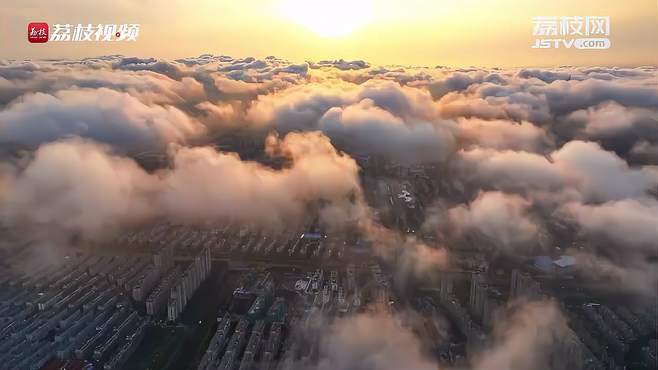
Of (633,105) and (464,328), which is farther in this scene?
(633,105)

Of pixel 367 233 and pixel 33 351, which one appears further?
pixel 367 233

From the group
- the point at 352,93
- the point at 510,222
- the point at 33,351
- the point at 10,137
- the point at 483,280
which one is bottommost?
the point at 33,351

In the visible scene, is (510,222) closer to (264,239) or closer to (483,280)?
(483,280)

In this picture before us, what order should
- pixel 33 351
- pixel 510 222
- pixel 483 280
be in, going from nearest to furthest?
pixel 33 351 → pixel 483 280 → pixel 510 222

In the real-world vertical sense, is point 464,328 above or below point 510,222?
below

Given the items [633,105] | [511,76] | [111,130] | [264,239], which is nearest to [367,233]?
[264,239]

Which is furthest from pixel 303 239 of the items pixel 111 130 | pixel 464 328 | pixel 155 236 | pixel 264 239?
pixel 111 130

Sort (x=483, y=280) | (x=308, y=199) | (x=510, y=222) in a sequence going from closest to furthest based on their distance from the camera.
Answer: (x=483, y=280) < (x=510, y=222) < (x=308, y=199)

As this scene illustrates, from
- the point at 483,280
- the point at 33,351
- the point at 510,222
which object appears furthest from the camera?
the point at 510,222

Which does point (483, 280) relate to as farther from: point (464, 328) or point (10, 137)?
point (10, 137)
